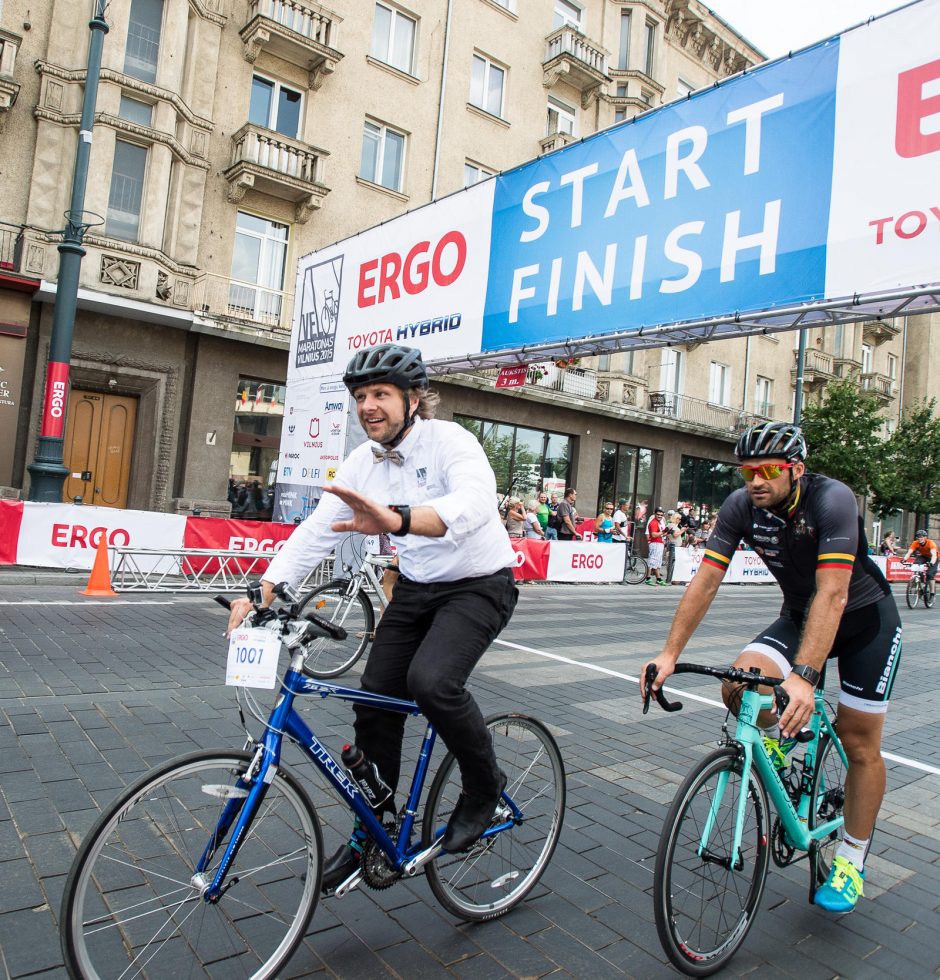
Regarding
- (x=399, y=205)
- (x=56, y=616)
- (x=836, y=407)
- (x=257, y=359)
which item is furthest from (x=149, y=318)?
(x=836, y=407)

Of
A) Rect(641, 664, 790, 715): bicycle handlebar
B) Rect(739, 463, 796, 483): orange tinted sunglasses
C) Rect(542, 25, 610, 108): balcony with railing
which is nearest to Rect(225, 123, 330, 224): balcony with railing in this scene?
Rect(542, 25, 610, 108): balcony with railing

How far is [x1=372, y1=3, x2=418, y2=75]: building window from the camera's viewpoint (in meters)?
20.9

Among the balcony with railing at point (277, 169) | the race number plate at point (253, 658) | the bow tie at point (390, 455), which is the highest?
the balcony with railing at point (277, 169)

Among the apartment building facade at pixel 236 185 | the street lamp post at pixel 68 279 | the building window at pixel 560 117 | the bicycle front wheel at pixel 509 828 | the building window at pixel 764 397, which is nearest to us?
the bicycle front wheel at pixel 509 828

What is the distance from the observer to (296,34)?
60.0 feet

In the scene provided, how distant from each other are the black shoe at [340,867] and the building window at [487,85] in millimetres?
23524

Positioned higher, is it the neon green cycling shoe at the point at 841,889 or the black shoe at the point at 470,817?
the black shoe at the point at 470,817

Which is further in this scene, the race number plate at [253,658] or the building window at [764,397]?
the building window at [764,397]

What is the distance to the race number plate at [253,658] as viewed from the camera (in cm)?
234

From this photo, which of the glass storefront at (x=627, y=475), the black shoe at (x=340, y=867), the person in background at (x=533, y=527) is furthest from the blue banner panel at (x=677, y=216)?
the glass storefront at (x=627, y=475)

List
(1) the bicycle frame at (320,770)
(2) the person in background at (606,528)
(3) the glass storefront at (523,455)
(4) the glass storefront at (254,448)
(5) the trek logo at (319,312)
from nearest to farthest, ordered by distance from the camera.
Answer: (1) the bicycle frame at (320,770) < (5) the trek logo at (319,312) < (4) the glass storefront at (254,448) < (2) the person in background at (606,528) < (3) the glass storefront at (523,455)

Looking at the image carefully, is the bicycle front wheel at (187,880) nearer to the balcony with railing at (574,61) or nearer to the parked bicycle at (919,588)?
the parked bicycle at (919,588)

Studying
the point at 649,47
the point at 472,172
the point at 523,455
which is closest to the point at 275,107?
the point at 472,172

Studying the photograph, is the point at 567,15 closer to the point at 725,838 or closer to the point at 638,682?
the point at 638,682
